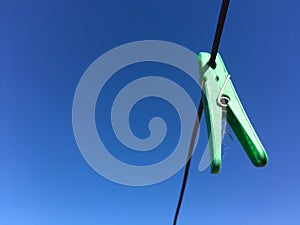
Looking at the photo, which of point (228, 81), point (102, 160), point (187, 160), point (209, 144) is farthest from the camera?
point (102, 160)

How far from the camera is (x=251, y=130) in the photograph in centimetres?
120

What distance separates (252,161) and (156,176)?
2.90 ft

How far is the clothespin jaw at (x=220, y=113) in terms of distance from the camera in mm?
1120

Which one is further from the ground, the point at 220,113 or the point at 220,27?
the point at 220,27

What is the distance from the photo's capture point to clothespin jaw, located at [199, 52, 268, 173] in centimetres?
112

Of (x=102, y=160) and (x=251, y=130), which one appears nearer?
(x=251, y=130)

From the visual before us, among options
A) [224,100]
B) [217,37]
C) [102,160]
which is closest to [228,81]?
[224,100]

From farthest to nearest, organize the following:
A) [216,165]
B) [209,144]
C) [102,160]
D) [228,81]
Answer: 1. [102,160]
2. [228,81]
3. [209,144]
4. [216,165]

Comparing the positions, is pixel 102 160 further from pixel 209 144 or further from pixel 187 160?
pixel 209 144

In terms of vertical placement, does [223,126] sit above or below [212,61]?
below

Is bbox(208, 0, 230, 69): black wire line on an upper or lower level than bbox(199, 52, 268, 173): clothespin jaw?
upper

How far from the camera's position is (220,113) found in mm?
1223

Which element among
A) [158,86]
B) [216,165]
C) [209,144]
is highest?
[158,86]

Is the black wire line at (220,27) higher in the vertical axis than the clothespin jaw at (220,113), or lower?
higher
